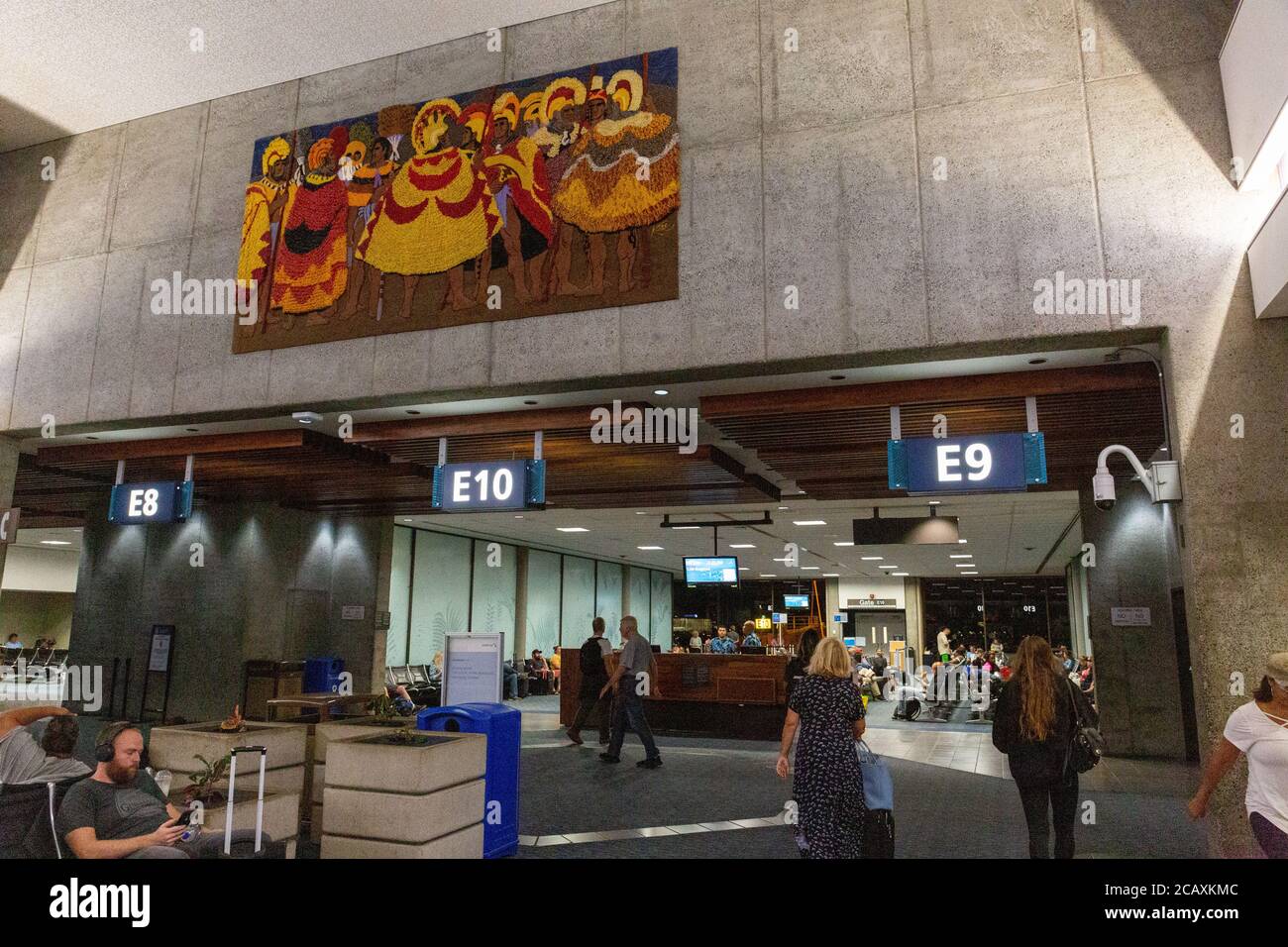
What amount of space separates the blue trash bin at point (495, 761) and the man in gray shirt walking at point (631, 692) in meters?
3.41

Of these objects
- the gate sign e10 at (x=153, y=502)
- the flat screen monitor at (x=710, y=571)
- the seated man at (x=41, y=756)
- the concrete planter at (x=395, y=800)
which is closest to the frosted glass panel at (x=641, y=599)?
the flat screen monitor at (x=710, y=571)

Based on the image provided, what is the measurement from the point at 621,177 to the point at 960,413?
323cm

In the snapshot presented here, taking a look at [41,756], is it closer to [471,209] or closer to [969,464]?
[471,209]

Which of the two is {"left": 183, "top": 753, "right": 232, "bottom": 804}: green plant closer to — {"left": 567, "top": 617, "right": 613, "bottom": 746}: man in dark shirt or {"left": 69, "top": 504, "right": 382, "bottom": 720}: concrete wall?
{"left": 567, "top": 617, "right": 613, "bottom": 746}: man in dark shirt

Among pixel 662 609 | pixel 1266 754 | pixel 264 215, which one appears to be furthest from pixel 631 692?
pixel 662 609

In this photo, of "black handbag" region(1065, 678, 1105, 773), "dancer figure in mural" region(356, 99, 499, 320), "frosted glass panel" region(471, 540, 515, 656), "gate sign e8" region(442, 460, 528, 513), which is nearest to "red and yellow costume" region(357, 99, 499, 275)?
"dancer figure in mural" region(356, 99, 499, 320)

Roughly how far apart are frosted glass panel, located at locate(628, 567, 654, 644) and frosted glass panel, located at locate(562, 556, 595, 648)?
10.7ft

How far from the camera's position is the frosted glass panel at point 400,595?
1731 cm

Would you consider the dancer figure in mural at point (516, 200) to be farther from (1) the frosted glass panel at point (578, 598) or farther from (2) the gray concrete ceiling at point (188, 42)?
(1) the frosted glass panel at point (578, 598)

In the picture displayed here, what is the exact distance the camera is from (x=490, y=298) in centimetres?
666

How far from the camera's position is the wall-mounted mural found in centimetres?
641

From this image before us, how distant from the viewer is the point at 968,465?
5.59 m
